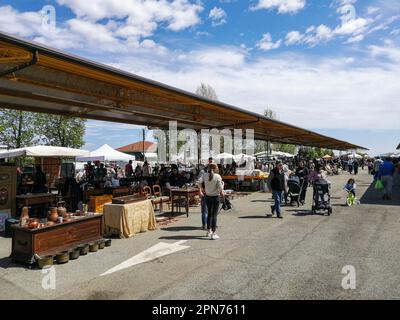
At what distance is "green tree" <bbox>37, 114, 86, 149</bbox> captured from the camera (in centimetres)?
3500

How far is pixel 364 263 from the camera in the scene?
5.96 m

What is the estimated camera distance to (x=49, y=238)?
20.9ft

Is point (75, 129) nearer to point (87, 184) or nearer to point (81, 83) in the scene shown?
point (87, 184)

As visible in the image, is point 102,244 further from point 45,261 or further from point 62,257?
point 45,261

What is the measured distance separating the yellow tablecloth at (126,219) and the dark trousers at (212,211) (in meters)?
1.89

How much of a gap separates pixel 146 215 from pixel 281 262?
163 inches

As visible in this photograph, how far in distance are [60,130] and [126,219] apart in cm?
3060

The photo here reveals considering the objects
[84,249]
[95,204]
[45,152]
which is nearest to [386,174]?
[95,204]

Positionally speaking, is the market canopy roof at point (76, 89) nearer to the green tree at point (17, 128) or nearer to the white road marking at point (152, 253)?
the white road marking at point (152, 253)

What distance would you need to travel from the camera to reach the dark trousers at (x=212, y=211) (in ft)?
26.1

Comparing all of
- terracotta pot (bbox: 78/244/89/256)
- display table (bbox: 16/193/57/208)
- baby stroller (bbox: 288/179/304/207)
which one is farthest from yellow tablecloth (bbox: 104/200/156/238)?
baby stroller (bbox: 288/179/304/207)

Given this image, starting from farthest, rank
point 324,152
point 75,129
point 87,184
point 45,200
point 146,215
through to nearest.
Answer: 1. point 324,152
2. point 75,129
3. point 87,184
4. point 45,200
5. point 146,215

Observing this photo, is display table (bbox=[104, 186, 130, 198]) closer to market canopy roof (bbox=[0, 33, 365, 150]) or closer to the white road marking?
market canopy roof (bbox=[0, 33, 365, 150])
